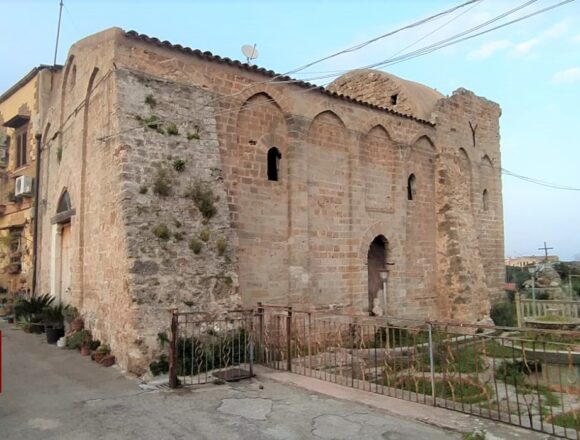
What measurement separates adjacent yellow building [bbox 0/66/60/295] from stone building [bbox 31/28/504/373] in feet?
3.71

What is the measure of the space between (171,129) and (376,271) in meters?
7.41

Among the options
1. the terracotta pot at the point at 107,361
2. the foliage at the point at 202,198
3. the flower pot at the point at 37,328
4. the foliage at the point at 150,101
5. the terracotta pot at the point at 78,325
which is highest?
the foliage at the point at 150,101

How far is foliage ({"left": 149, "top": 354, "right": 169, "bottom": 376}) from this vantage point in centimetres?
773

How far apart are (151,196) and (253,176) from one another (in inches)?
116

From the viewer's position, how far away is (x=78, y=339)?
397 inches

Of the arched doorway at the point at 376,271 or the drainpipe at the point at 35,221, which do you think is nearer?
the arched doorway at the point at 376,271

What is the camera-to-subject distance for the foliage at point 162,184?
28.5 feet

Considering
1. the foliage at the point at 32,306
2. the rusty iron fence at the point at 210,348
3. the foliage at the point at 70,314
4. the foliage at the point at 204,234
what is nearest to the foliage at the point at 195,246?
the foliage at the point at 204,234

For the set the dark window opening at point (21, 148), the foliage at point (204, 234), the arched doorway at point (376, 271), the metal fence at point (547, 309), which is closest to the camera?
the foliage at point (204, 234)

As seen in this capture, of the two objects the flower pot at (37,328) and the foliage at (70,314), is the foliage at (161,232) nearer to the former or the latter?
the foliage at (70,314)

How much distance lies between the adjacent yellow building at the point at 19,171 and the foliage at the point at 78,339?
6.27 meters

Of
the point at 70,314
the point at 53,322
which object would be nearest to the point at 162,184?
the point at 70,314

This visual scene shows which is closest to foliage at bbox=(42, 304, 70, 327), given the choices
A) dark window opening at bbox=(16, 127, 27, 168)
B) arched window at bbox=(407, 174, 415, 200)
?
dark window opening at bbox=(16, 127, 27, 168)

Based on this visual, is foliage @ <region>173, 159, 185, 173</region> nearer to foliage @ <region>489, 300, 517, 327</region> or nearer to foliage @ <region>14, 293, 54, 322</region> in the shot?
foliage @ <region>14, 293, 54, 322</region>
